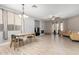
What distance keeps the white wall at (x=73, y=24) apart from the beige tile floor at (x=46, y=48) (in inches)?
16.7

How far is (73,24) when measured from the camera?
3.92 m

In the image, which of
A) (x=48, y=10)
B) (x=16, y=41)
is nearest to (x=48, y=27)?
(x=48, y=10)

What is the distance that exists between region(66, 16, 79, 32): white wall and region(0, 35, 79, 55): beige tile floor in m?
0.43

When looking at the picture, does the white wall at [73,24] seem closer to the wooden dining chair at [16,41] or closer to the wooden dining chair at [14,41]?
the wooden dining chair at [16,41]

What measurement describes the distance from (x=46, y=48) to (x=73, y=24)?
1171mm

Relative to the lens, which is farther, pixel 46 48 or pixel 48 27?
pixel 48 27

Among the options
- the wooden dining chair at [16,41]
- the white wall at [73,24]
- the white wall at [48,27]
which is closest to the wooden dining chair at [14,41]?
the wooden dining chair at [16,41]

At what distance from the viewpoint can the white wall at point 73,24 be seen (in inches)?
152

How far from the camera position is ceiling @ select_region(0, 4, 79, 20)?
370 cm

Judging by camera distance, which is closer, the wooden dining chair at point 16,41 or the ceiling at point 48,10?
the ceiling at point 48,10

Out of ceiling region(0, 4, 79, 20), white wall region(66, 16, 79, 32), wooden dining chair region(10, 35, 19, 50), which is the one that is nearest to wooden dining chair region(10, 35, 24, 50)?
wooden dining chair region(10, 35, 19, 50)

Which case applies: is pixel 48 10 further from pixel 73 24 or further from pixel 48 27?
pixel 73 24
